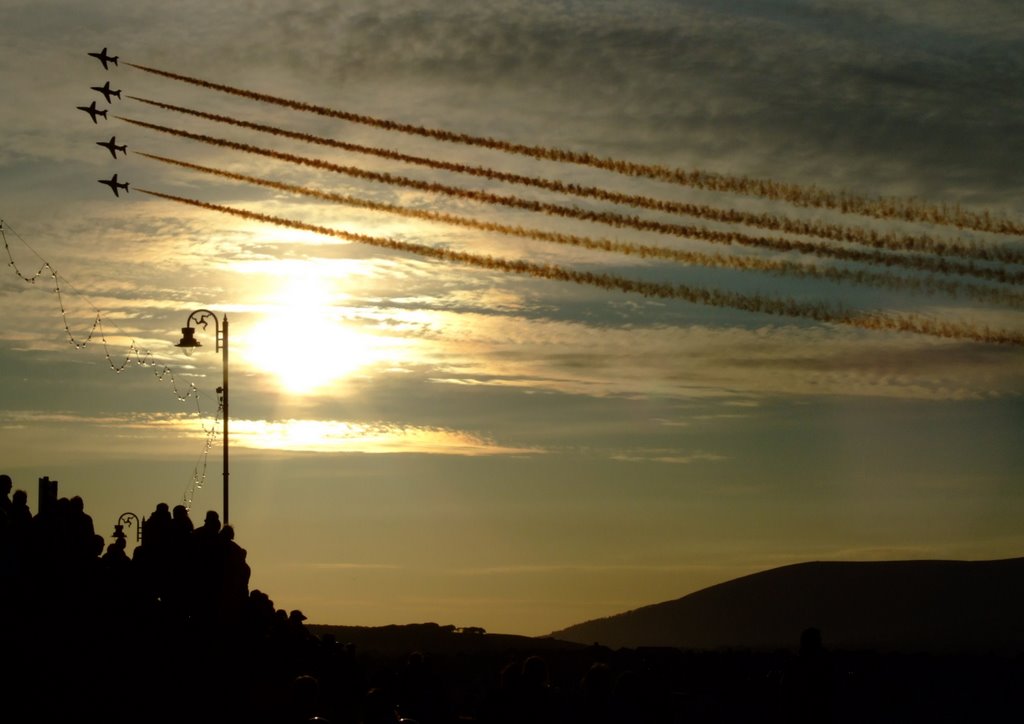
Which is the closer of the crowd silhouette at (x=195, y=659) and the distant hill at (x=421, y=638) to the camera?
the crowd silhouette at (x=195, y=659)

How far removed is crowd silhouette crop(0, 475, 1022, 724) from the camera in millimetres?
12992

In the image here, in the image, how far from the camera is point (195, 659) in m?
21.1

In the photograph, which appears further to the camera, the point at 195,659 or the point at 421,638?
the point at 421,638

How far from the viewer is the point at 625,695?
1266 centimetres

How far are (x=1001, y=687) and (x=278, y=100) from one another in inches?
1413

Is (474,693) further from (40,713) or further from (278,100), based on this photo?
(40,713)

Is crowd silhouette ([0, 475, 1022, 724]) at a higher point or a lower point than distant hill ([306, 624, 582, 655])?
lower

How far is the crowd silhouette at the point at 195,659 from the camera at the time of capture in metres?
13.0

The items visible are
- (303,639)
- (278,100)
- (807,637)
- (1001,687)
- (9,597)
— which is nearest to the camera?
(807,637)

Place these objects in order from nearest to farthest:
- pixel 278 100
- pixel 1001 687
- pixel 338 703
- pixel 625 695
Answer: pixel 625 695 → pixel 338 703 → pixel 278 100 → pixel 1001 687

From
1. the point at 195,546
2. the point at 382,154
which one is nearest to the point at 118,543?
the point at 195,546

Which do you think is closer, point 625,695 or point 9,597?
point 625,695

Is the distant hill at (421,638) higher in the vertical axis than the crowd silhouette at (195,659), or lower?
higher

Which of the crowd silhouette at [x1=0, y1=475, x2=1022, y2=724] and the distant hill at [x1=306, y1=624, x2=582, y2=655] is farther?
the distant hill at [x1=306, y1=624, x2=582, y2=655]
